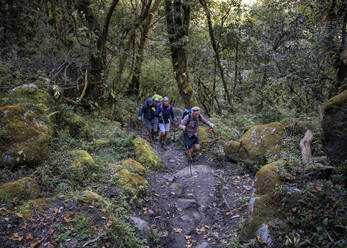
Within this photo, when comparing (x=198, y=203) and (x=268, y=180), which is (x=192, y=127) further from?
(x=268, y=180)

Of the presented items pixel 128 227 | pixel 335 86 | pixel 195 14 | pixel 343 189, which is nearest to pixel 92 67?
pixel 195 14

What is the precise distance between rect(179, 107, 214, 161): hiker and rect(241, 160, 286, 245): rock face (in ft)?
13.5

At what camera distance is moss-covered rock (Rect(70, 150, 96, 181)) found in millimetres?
5645

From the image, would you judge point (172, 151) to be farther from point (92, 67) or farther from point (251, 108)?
point (251, 108)

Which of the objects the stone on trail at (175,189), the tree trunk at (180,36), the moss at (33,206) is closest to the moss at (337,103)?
the stone on trail at (175,189)

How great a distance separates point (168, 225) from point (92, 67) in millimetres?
8104

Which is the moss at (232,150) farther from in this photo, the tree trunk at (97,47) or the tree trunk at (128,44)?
the tree trunk at (97,47)

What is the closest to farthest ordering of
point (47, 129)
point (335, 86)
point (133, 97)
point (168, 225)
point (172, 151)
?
point (168, 225)
point (47, 129)
point (335, 86)
point (172, 151)
point (133, 97)

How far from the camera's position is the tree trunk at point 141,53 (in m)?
14.5

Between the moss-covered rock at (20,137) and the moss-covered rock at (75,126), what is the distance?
179cm

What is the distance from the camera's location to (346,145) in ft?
14.6

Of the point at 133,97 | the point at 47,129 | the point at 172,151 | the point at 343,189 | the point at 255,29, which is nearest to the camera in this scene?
the point at 343,189

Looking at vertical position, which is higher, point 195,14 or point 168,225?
point 195,14

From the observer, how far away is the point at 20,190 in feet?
14.8
